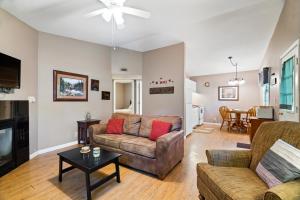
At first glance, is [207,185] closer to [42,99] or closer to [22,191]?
[22,191]

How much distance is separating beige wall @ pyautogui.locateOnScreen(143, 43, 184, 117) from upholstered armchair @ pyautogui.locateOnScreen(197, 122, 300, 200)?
2.69 metres

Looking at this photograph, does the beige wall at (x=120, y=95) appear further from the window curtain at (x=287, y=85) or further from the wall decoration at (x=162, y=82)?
the window curtain at (x=287, y=85)

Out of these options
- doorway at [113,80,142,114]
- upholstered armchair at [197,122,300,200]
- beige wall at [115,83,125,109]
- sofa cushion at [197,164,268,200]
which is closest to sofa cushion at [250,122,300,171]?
upholstered armchair at [197,122,300,200]

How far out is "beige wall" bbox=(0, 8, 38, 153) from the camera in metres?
2.65

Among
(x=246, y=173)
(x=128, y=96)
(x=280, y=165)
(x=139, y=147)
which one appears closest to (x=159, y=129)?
(x=139, y=147)

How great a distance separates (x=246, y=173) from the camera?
1.59 meters

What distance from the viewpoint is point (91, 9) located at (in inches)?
107

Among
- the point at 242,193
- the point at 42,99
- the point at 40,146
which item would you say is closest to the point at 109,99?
the point at 42,99

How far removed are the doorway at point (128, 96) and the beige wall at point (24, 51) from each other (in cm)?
254

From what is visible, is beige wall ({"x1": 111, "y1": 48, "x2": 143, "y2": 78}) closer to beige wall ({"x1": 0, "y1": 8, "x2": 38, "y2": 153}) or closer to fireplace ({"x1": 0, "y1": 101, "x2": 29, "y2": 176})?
beige wall ({"x1": 0, "y1": 8, "x2": 38, "y2": 153})

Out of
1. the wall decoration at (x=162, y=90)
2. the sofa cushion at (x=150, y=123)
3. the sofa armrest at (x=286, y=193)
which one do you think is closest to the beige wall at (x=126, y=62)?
the wall decoration at (x=162, y=90)

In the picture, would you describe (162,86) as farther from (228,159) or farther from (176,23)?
(228,159)

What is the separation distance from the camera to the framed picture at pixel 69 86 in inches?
146

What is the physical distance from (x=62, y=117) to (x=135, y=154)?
2327mm
